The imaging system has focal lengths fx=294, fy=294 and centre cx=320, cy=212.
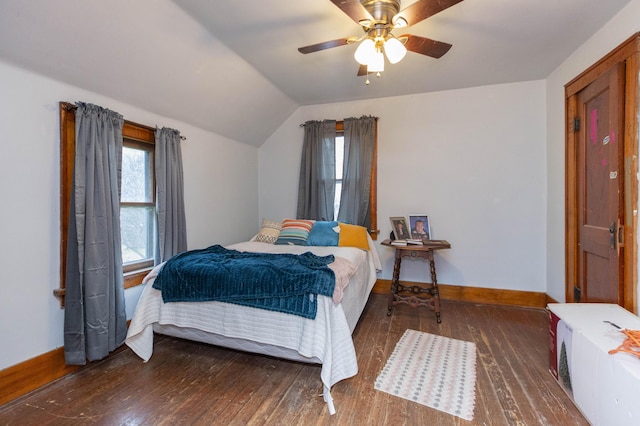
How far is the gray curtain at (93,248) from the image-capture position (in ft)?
6.56

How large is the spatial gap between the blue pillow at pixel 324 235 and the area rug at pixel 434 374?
1126 mm

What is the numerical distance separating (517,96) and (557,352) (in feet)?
8.76

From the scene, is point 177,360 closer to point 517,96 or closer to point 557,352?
point 557,352

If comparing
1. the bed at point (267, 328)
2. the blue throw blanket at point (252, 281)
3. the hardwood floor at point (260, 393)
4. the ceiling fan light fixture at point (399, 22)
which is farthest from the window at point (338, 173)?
the ceiling fan light fixture at point (399, 22)

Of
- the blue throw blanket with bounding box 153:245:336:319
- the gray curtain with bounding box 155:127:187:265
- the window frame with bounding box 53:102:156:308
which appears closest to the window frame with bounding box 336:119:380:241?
the blue throw blanket with bounding box 153:245:336:319

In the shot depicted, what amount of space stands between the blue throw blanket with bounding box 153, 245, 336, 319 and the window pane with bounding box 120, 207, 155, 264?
0.66 meters

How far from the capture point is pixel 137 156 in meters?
2.67

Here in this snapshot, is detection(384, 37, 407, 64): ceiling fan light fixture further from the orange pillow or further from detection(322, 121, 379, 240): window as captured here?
detection(322, 121, 379, 240): window

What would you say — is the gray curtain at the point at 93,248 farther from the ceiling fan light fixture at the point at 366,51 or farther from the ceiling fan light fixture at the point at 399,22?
the ceiling fan light fixture at the point at 399,22

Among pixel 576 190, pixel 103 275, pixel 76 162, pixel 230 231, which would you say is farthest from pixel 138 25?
pixel 576 190

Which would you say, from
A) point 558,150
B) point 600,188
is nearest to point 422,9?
point 600,188

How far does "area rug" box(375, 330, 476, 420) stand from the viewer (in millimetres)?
1729

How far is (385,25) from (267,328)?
2043 mm

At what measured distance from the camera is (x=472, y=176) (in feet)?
11.3
